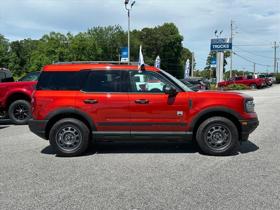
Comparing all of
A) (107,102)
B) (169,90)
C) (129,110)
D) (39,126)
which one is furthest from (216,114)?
(39,126)

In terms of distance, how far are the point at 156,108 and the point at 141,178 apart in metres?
1.93

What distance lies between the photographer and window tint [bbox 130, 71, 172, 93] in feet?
25.5

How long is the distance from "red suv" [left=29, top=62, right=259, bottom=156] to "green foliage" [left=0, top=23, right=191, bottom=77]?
67.6m

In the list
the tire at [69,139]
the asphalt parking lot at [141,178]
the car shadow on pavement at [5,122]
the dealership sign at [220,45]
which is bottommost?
the car shadow on pavement at [5,122]

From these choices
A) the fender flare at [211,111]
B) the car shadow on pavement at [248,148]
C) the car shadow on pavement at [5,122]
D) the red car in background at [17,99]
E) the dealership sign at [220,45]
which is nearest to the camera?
the fender flare at [211,111]

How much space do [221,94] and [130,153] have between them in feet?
7.28

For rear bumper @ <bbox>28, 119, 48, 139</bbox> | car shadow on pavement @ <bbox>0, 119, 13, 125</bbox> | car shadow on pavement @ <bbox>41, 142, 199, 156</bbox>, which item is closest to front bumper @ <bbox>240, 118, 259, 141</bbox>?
car shadow on pavement @ <bbox>41, 142, 199, 156</bbox>

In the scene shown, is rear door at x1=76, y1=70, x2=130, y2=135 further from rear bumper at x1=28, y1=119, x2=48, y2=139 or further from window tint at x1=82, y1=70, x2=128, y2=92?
rear bumper at x1=28, y1=119, x2=48, y2=139

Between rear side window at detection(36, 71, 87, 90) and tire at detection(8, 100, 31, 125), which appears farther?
tire at detection(8, 100, 31, 125)

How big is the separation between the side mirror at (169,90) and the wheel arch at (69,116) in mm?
1605

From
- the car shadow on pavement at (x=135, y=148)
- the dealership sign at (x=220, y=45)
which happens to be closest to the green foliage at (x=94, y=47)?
the dealership sign at (x=220, y=45)

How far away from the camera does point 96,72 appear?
26.2 ft

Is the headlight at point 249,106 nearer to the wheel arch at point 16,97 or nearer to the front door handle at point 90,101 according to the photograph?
the front door handle at point 90,101

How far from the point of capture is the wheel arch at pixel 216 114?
7.64m
